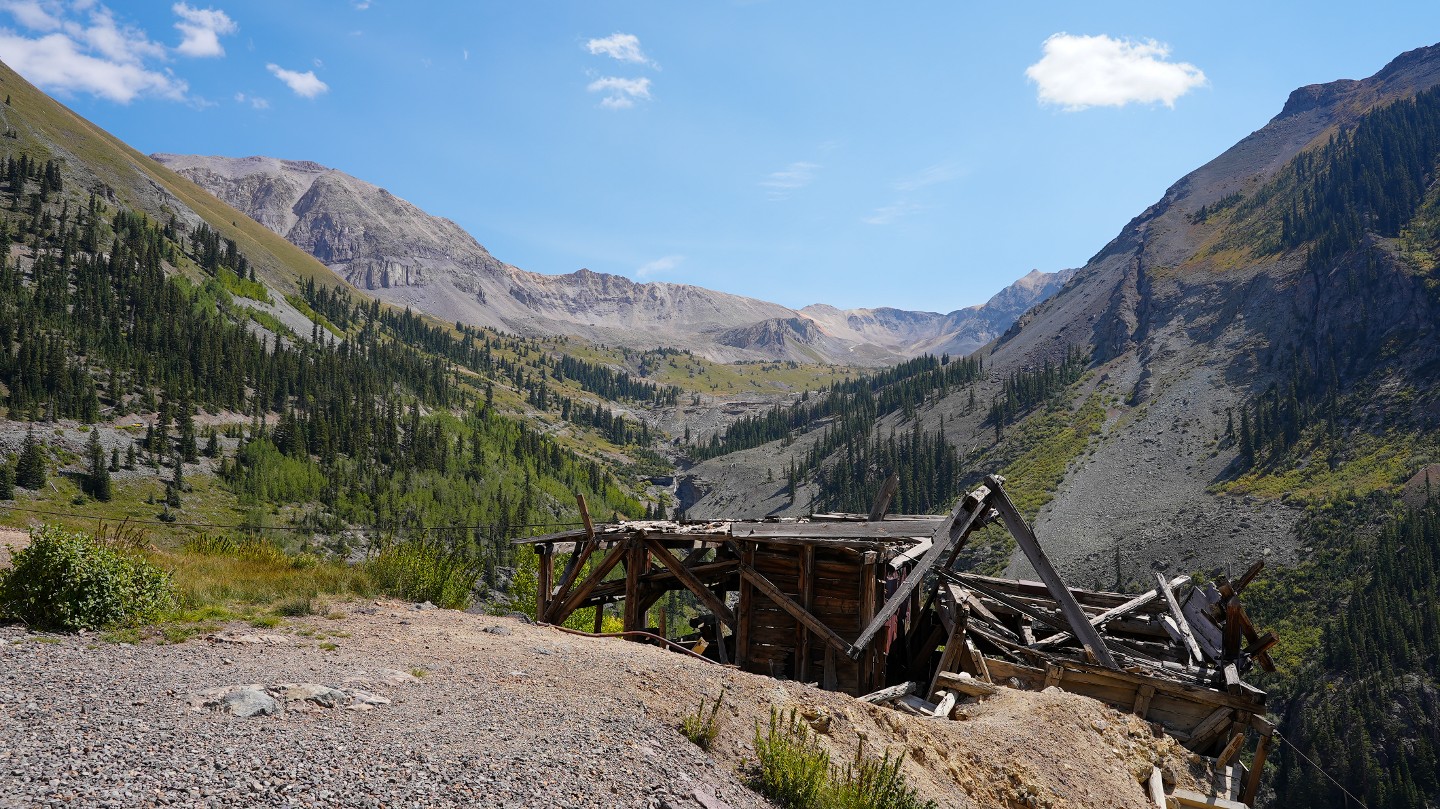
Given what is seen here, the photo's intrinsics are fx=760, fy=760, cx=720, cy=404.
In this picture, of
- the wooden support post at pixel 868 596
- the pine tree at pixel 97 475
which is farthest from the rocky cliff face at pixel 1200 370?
the pine tree at pixel 97 475

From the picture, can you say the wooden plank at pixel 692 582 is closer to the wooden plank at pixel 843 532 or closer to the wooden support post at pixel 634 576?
the wooden support post at pixel 634 576

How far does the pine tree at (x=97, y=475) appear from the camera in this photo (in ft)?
293

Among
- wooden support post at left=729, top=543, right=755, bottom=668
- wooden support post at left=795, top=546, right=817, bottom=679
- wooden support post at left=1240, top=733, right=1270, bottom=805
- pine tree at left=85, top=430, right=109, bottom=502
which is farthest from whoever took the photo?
pine tree at left=85, top=430, right=109, bottom=502

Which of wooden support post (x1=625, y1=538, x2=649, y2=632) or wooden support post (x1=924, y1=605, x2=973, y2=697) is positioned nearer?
wooden support post (x1=924, y1=605, x2=973, y2=697)

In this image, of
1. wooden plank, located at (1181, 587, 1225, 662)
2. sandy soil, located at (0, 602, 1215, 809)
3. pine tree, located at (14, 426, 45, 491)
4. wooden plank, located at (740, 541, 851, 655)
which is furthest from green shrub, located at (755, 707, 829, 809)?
pine tree, located at (14, 426, 45, 491)

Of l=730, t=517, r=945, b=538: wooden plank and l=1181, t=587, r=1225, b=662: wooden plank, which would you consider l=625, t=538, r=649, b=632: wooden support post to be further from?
l=1181, t=587, r=1225, b=662: wooden plank

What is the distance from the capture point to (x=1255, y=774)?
12.0 metres

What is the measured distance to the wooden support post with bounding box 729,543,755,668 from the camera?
55.4ft

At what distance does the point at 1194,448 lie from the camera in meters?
112

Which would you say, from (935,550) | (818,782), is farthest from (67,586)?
(935,550)

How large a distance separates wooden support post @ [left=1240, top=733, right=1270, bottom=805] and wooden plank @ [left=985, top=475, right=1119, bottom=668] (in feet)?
7.49

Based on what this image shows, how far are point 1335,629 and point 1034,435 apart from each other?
68281mm

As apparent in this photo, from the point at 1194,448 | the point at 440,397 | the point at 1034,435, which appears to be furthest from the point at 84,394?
the point at 1194,448

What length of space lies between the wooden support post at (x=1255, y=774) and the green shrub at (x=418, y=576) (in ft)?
50.8
